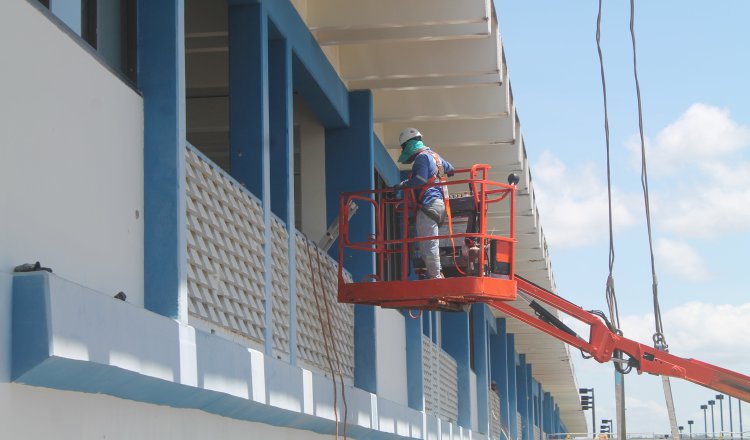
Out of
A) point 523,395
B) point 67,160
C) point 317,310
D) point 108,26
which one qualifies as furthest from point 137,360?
point 523,395

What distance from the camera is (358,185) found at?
1520 cm

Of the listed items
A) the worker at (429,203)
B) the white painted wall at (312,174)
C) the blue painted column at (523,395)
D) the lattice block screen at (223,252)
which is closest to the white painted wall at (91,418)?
the lattice block screen at (223,252)

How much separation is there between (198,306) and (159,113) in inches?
60.2

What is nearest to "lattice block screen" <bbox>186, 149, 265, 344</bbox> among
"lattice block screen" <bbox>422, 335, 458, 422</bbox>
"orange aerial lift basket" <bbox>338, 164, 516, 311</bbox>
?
"orange aerial lift basket" <bbox>338, 164, 516, 311</bbox>

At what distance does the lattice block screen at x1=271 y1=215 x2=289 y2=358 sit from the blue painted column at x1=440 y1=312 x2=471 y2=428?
45.1ft

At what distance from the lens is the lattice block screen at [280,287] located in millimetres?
11211

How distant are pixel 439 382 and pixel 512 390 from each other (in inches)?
636

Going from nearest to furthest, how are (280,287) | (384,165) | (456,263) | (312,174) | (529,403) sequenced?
(280,287) < (456,263) < (312,174) < (384,165) < (529,403)

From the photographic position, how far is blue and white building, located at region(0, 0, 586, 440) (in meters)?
6.16

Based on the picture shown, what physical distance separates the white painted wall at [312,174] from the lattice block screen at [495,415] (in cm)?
1660

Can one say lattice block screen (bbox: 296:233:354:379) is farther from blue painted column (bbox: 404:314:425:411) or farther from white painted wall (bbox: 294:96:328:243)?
blue painted column (bbox: 404:314:425:411)

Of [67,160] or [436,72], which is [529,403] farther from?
[67,160]

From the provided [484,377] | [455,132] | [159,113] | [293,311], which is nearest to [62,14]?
[159,113]

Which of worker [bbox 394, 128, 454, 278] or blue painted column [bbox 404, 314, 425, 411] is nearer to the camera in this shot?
worker [bbox 394, 128, 454, 278]
